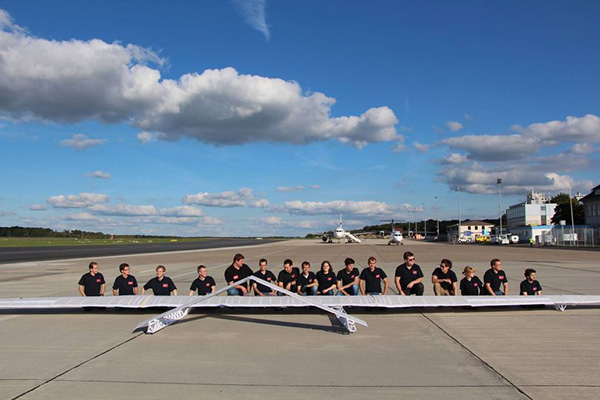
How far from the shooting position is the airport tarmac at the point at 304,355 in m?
5.03

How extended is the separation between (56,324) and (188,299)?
2439 mm

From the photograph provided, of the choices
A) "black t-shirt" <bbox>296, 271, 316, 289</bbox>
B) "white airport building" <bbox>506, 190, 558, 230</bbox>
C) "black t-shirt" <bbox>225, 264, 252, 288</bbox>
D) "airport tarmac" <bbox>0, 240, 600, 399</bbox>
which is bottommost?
"airport tarmac" <bbox>0, 240, 600, 399</bbox>

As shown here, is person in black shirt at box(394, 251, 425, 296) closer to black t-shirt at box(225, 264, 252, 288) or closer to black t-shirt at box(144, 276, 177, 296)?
black t-shirt at box(225, 264, 252, 288)

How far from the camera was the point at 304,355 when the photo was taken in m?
6.52

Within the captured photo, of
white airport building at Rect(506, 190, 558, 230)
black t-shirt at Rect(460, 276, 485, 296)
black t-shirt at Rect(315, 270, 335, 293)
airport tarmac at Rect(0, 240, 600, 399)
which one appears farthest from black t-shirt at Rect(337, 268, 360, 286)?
white airport building at Rect(506, 190, 558, 230)

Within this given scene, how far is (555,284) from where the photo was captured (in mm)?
15078

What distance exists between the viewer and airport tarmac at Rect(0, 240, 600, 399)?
16.5 feet

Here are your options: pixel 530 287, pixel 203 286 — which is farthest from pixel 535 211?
pixel 203 286

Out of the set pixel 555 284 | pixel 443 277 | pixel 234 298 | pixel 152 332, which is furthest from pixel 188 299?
pixel 555 284

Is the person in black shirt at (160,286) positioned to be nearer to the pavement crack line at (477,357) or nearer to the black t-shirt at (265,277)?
the black t-shirt at (265,277)

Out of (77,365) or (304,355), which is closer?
(77,365)

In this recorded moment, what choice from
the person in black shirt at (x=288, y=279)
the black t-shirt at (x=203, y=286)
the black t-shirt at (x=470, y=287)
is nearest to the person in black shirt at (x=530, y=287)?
the black t-shirt at (x=470, y=287)

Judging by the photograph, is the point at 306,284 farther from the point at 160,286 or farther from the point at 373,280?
the point at 160,286

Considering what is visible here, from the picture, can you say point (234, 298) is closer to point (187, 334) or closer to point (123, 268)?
point (187, 334)
